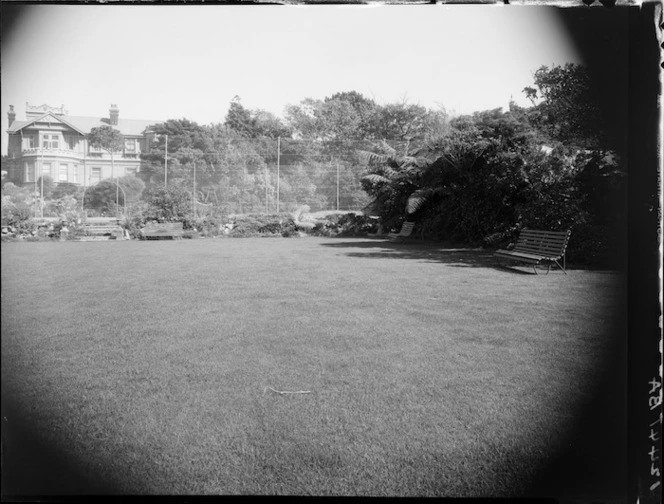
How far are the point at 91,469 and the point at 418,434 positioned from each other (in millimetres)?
1580

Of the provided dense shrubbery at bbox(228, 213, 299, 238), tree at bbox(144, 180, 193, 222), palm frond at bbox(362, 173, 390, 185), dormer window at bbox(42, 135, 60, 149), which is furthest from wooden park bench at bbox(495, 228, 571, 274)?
tree at bbox(144, 180, 193, 222)

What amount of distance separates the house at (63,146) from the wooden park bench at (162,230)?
6.45 ft

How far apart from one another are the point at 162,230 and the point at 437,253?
27.4ft

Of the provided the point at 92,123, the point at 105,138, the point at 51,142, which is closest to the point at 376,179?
the point at 105,138

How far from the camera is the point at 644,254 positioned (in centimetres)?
192

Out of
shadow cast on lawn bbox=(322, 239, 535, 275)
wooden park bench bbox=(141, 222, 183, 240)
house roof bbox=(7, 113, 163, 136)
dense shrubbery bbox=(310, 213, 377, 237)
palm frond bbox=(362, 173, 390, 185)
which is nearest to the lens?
house roof bbox=(7, 113, 163, 136)

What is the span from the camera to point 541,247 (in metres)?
8.58

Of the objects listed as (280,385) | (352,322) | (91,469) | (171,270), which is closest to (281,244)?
(171,270)

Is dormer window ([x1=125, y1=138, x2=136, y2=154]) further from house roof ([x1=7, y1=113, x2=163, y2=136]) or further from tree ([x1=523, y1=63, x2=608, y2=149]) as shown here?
tree ([x1=523, y1=63, x2=608, y2=149])

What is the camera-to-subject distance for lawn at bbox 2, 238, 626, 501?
232 cm

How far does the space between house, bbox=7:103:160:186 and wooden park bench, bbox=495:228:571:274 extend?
6.87m

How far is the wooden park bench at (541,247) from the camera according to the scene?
26.2 feet

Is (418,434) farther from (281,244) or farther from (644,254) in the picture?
(281,244)

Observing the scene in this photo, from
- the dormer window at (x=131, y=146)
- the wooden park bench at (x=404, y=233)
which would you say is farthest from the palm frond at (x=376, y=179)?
the dormer window at (x=131, y=146)
